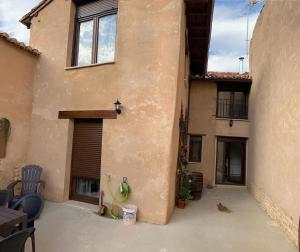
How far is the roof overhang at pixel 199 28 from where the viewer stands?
7520mm

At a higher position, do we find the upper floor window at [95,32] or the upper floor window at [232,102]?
the upper floor window at [95,32]

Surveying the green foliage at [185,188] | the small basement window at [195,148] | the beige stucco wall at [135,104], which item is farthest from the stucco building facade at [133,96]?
the small basement window at [195,148]

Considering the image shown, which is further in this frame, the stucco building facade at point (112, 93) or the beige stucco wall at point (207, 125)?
the beige stucco wall at point (207, 125)

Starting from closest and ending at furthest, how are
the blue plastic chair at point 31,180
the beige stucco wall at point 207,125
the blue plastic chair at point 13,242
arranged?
1. the blue plastic chair at point 13,242
2. the blue plastic chair at point 31,180
3. the beige stucco wall at point 207,125

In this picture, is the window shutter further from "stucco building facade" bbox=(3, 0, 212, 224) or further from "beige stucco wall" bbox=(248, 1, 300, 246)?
"beige stucco wall" bbox=(248, 1, 300, 246)

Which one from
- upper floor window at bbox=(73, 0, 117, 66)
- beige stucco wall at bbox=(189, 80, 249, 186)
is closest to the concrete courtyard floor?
upper floor window at bbox=(73, 0, 117, 66)

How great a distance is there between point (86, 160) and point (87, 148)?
353 millimetres

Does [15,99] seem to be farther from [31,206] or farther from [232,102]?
[232,102]

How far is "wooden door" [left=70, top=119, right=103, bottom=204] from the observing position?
293 inches

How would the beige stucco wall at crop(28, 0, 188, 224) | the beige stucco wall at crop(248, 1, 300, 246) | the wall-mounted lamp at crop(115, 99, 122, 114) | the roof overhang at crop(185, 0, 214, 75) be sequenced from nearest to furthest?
the beige stucco wall at crop(248, 1, 300, 246), the beige stucco wall at crop(28, 0, 188, 224), the wall-mounted lamp at crop(115, 99, 122, 114), the roof overhang at crop(185, 0, 214, 75)

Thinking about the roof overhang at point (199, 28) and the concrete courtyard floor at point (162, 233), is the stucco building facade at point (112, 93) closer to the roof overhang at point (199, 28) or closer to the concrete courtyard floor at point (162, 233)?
the roof overhang at point (199, 28)

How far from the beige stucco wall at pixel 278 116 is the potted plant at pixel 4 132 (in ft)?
25.3

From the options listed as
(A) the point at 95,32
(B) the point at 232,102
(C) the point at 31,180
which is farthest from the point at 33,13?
(B) the point at 232,102

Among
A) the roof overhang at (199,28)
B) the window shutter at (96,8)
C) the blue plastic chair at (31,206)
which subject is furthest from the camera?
the window shutter at (96,8)
